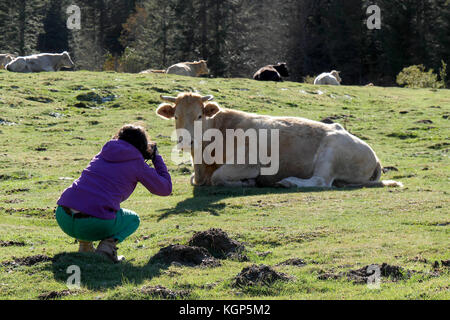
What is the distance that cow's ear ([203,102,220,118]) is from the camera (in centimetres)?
1272

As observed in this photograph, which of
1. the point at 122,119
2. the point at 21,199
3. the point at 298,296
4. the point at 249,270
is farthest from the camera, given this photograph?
the point at 122,119

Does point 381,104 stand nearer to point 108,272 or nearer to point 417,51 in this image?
point 108,272

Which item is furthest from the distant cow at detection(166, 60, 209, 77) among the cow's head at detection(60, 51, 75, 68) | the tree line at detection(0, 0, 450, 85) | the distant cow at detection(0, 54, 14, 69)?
the tree line at detection(0, 0, 450, 85)

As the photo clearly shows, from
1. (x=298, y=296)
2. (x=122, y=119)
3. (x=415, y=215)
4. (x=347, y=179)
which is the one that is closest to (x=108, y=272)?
(x=298, y=296)

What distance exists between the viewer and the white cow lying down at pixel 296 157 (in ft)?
41.9

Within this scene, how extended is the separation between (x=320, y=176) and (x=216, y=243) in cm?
542

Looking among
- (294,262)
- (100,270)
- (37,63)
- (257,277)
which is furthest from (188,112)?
(37,63)

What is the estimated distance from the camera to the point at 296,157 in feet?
42.5

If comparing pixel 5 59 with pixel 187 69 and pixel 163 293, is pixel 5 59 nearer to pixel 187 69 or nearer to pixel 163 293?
pixel 187 69

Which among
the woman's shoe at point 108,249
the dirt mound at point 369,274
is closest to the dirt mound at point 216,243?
the woman's shoe at point 108,249

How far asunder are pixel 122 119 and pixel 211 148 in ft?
32.7

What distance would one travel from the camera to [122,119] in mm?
22531

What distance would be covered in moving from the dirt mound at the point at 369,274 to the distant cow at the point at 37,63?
1296 inches

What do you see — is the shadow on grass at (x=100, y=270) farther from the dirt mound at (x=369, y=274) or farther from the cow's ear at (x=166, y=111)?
the cow's ear at (x=166, y=111)
